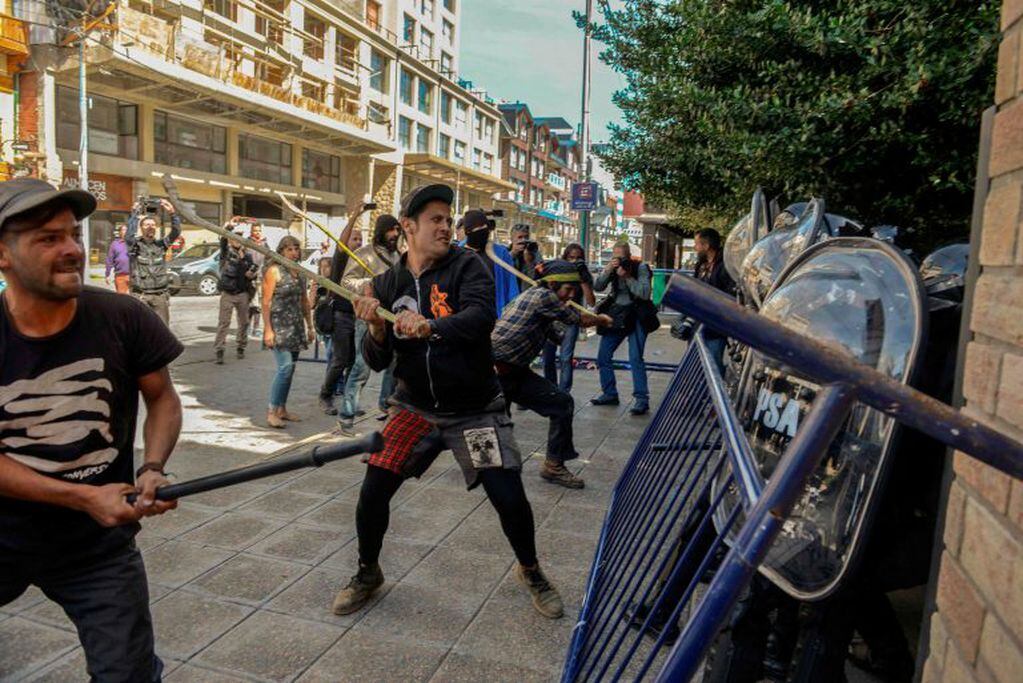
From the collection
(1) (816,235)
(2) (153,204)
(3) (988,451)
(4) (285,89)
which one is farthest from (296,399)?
(4) (285,89)

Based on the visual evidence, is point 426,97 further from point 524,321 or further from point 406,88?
point 524,321

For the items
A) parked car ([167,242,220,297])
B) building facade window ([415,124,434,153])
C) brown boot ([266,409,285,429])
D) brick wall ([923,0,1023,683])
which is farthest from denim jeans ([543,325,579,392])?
building facade window ([415,124,434,153])

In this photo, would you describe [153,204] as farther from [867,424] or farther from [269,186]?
[269,186]

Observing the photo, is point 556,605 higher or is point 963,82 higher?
point 963,82

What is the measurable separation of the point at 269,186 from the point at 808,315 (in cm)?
3199

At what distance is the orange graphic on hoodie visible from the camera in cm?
327

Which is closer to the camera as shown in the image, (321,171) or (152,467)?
(152,467)

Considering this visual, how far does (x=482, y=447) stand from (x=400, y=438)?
0.37 metres

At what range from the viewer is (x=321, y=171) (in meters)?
35.7

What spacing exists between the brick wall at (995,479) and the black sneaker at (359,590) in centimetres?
231

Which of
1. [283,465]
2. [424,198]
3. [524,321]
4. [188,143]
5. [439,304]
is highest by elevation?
[188,143]

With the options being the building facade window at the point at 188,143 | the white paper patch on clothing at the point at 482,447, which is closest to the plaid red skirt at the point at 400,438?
the white paper patch on clothing at the point at 482,447

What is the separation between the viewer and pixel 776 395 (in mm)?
1952

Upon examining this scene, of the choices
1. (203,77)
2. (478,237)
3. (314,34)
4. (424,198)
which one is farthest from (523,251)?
(314,34)
